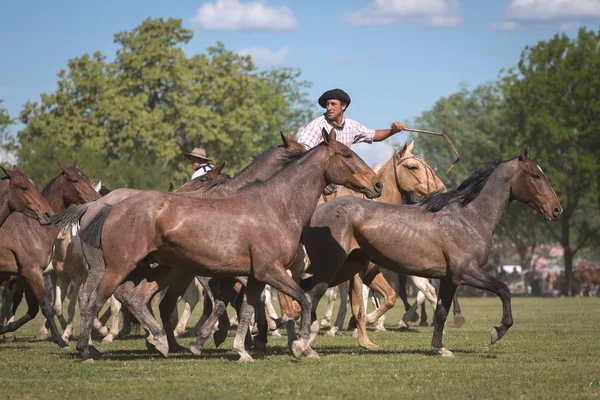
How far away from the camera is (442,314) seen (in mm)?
13305

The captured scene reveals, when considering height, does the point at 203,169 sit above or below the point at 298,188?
above

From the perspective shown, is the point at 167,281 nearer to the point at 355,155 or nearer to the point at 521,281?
the point at 355,155

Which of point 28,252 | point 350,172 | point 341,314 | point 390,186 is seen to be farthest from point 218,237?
point 341,314

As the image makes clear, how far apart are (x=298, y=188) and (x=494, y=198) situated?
108 inches

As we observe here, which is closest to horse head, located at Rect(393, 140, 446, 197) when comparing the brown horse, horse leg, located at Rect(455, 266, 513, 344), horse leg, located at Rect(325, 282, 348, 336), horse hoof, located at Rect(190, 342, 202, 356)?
horse leg, located at Rect(325, 282, 348, 336)

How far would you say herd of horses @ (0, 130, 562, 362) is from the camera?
11.8 meters

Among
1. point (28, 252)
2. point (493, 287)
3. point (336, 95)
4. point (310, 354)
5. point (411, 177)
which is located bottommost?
point (310, 354)

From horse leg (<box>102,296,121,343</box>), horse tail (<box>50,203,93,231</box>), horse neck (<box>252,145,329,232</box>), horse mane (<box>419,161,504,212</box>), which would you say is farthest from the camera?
horse leg (<box>102,296,121,343</box>)

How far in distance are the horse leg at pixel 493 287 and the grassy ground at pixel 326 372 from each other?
37 cm

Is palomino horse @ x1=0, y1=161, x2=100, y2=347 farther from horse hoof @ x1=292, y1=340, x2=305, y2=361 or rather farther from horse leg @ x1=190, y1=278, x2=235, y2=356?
horse hoof @ x1=292, y1=340, x2=305, y2=361

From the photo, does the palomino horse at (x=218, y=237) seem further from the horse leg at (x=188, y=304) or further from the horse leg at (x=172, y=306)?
the horse leg at (x=188, y=304)

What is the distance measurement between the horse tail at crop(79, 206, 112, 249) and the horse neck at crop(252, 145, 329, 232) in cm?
191

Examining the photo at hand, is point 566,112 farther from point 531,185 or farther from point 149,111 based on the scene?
point 531,185

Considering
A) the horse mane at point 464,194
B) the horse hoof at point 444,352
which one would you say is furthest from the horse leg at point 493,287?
the horse mane at point 464,194
